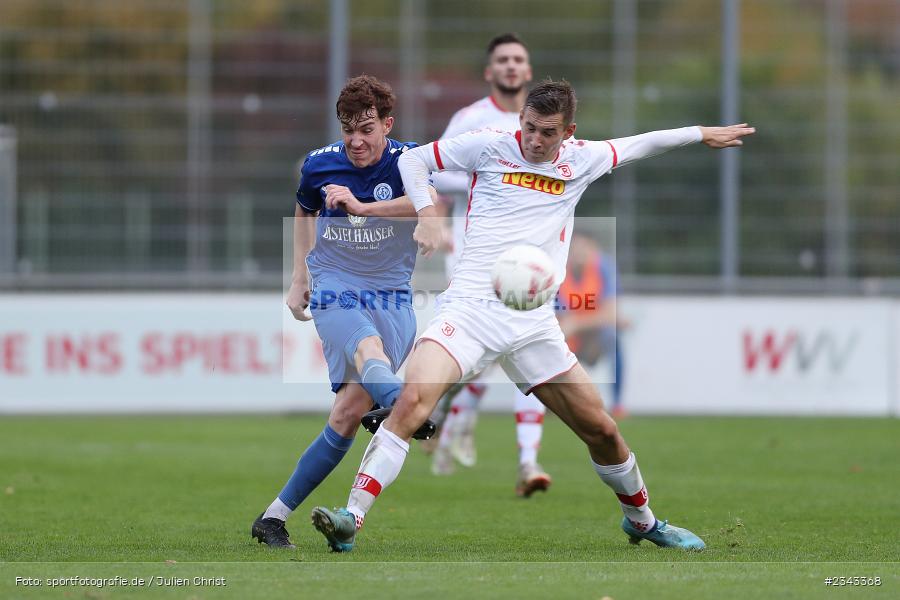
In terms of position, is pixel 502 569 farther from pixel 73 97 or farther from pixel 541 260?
pixel 73 97

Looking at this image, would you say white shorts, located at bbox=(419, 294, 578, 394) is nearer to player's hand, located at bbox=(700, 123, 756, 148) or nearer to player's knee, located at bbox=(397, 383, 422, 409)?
player's knee, located at bbox=(397, 383, 422, 409)

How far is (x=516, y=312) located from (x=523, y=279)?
0.67 ft

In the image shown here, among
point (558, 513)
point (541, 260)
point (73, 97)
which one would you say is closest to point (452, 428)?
point (558, 513)

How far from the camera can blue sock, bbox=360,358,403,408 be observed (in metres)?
6.90

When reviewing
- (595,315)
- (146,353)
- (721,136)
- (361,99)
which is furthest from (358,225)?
(595,315)

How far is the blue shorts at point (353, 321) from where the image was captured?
7.26 meters

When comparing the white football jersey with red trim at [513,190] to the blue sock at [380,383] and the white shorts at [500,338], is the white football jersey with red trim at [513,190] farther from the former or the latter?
the blue sock at [380,383]

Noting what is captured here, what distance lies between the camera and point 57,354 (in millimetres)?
17266

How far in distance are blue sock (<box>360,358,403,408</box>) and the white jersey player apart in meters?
0.17

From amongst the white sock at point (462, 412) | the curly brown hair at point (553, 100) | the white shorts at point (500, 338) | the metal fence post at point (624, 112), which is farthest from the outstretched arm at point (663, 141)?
the metal fence post at point (624, 112)

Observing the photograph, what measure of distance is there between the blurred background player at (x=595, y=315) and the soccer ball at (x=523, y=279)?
9.79 m

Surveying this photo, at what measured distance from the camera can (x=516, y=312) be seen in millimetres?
6859

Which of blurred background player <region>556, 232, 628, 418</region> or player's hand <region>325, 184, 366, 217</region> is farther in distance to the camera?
blurred background player <region>556, 232, 628, 418</region>

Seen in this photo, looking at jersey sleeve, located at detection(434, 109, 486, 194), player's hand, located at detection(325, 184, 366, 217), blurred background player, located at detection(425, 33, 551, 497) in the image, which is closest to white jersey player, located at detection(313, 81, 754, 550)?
player's hand, located at detection(325, 184, 366, 217)
